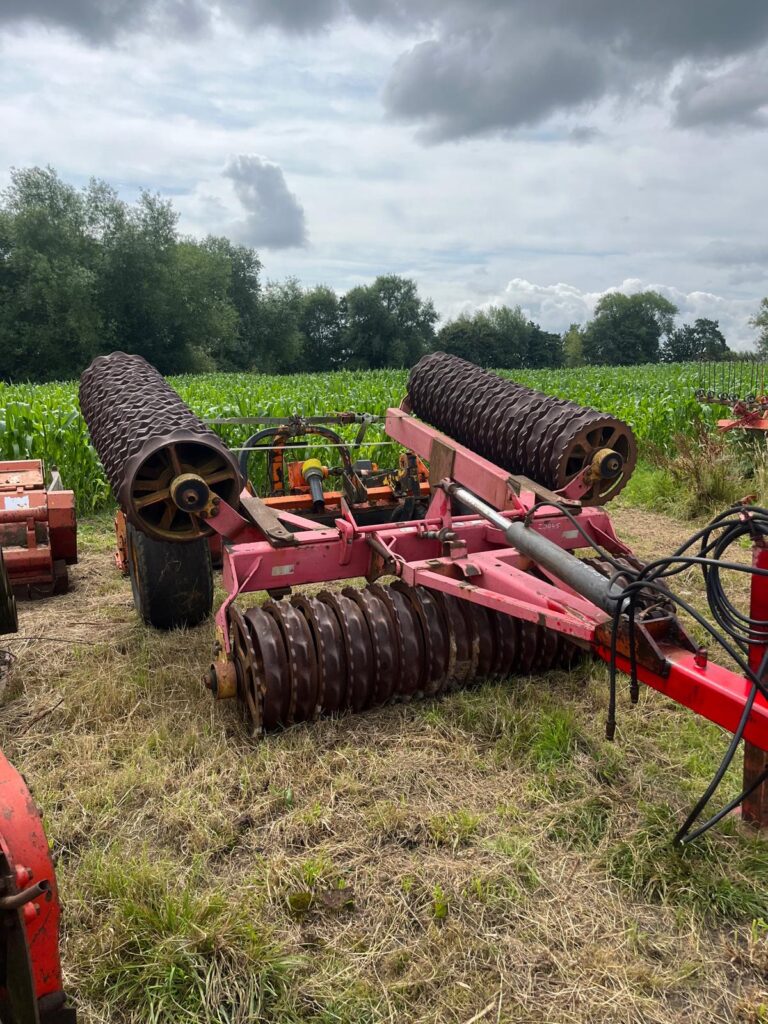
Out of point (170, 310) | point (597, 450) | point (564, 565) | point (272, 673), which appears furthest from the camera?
point (170, 310)

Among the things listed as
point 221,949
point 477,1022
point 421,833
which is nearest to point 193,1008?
point 221,949

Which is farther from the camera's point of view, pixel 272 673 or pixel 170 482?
pixel 170 482

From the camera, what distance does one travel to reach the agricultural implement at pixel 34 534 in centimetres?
490

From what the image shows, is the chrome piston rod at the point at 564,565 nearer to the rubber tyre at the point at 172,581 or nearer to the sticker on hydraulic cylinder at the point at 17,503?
the rubber tyre at the point at 172,581

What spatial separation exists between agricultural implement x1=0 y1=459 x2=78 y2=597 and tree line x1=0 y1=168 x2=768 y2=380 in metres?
24.3

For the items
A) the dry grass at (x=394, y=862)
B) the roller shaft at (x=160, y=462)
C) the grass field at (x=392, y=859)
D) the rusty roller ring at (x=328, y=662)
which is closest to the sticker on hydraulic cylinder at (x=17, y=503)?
the roller shaft at (x=160, y=462)

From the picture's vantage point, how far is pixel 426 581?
11.0ft

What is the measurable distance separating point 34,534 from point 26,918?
3936mm

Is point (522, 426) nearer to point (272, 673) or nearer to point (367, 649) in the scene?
point (367, 649)

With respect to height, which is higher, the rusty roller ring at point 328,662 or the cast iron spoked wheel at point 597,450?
the cast iron spoked wheel at point 597,450

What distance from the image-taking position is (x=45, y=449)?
807 cm

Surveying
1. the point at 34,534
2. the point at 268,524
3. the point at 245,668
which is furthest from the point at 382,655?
the point at 34,534

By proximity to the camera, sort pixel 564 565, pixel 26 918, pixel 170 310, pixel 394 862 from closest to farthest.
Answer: pixel 26 918 → pixel 394 862 → pixel 564 565 → pixel 170 310

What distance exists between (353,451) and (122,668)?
5.20 m
